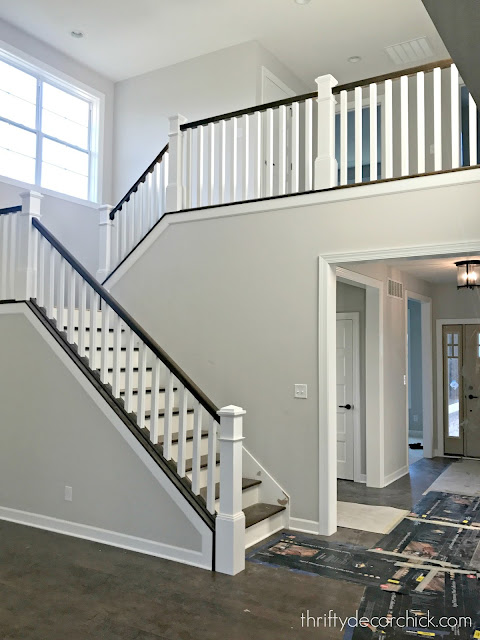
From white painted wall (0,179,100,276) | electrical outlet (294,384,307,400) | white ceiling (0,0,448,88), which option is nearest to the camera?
electrical outlet (294,384,307,400)

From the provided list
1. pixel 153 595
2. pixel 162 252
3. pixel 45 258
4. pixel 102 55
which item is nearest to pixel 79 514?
pixel 153 595

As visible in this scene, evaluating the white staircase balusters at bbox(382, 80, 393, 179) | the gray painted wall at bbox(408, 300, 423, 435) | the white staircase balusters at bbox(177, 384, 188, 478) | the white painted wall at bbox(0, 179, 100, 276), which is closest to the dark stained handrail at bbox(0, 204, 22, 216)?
the white painted wall at bbox(0, 179, 100, 276)

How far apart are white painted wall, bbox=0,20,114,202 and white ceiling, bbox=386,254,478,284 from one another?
170 inches

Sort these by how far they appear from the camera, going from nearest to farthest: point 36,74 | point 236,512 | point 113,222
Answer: point 236,512 → point 113,222 → point 36,74

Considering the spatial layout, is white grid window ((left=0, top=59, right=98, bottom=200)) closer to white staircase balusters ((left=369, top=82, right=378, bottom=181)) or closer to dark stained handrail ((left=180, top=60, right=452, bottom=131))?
dark stained handrail ((left=180, top=60, right=452, bottom=131))

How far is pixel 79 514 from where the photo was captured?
471 centimetres

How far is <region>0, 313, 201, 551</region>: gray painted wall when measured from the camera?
14.3 feet

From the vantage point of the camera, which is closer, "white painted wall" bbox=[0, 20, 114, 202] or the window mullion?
"white painted wall" bbox=[0, 20, 114, 202]

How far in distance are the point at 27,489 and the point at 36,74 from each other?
5297mm

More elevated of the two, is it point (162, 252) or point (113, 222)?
point (113, 222)

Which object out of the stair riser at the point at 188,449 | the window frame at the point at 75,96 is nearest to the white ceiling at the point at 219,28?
the window frame at the point at 75,96

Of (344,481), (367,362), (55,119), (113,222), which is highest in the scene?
(55,119)

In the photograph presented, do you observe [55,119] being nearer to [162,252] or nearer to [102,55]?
[102,55]

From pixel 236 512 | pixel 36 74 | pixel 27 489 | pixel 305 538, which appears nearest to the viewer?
pixel 236 512
